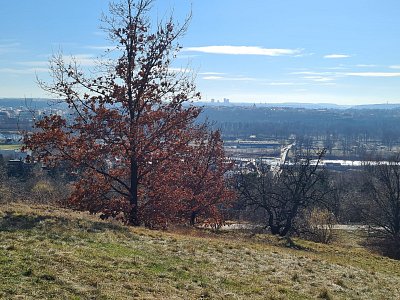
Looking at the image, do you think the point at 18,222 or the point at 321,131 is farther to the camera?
the point at 321,131

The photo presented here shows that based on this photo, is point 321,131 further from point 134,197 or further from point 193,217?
point 134,197

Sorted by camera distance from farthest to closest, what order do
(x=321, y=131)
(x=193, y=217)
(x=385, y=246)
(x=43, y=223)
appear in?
1. (x=321, y=131)
2. (x=385, y=246)
3. (x=193, y=217)
4. (x=43, y=223)

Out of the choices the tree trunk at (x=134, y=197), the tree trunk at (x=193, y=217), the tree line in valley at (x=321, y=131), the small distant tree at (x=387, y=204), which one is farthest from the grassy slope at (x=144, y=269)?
the tree line in valley at (x=321, y=131)

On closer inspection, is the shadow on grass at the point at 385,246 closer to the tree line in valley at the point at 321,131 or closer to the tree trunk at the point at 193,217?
the tree trunk at the point at 193,217

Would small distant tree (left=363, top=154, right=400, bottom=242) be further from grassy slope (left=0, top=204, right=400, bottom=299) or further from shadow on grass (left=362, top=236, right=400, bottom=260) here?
grassy slope (left=0, top=204, right=400, bottom=299)

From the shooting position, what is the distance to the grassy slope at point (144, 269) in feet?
22.0

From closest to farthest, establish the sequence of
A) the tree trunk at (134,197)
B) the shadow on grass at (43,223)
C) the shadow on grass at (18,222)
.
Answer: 1. the shadow on grass at (18,222)
2. the shadow on grass at (43,223)
3. the tree trunk at (134,197)

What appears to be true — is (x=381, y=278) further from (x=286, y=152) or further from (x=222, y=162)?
(x=286, y=152)

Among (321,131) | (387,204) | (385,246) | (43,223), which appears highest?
(43,223)

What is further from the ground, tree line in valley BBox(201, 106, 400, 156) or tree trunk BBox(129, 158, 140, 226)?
tree trunk BBox(129, 158, 140, 226)

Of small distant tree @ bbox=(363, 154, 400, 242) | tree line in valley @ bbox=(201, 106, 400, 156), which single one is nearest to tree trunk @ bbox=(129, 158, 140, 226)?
small distant tree @ bbox=(363, 154, 400, 242)

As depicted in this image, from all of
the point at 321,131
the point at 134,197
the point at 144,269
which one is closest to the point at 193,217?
the point at 134,197

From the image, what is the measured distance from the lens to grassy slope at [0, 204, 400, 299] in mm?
6695

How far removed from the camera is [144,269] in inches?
329
